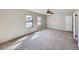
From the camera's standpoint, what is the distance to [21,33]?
16.4ft

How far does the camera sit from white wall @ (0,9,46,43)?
12.7 feet

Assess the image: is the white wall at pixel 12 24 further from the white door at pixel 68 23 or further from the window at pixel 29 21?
the white door at pixel 68 23

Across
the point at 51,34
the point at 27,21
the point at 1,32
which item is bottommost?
the point at 51,34

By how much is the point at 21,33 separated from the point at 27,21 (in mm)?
971

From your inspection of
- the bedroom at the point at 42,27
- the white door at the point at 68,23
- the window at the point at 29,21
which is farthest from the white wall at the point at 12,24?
the white door at the point at 68,23

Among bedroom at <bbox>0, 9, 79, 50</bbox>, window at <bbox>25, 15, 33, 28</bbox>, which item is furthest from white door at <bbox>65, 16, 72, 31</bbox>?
window at <bbox>25, 15, 33, 28</bbox>

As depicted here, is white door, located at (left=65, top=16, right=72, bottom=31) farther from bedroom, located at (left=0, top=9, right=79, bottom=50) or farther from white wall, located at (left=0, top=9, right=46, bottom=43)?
white wall, located at (left=0, top=9, right=46, bottom=43)

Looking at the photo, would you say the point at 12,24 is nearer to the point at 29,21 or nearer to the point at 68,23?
the point at 29,21
